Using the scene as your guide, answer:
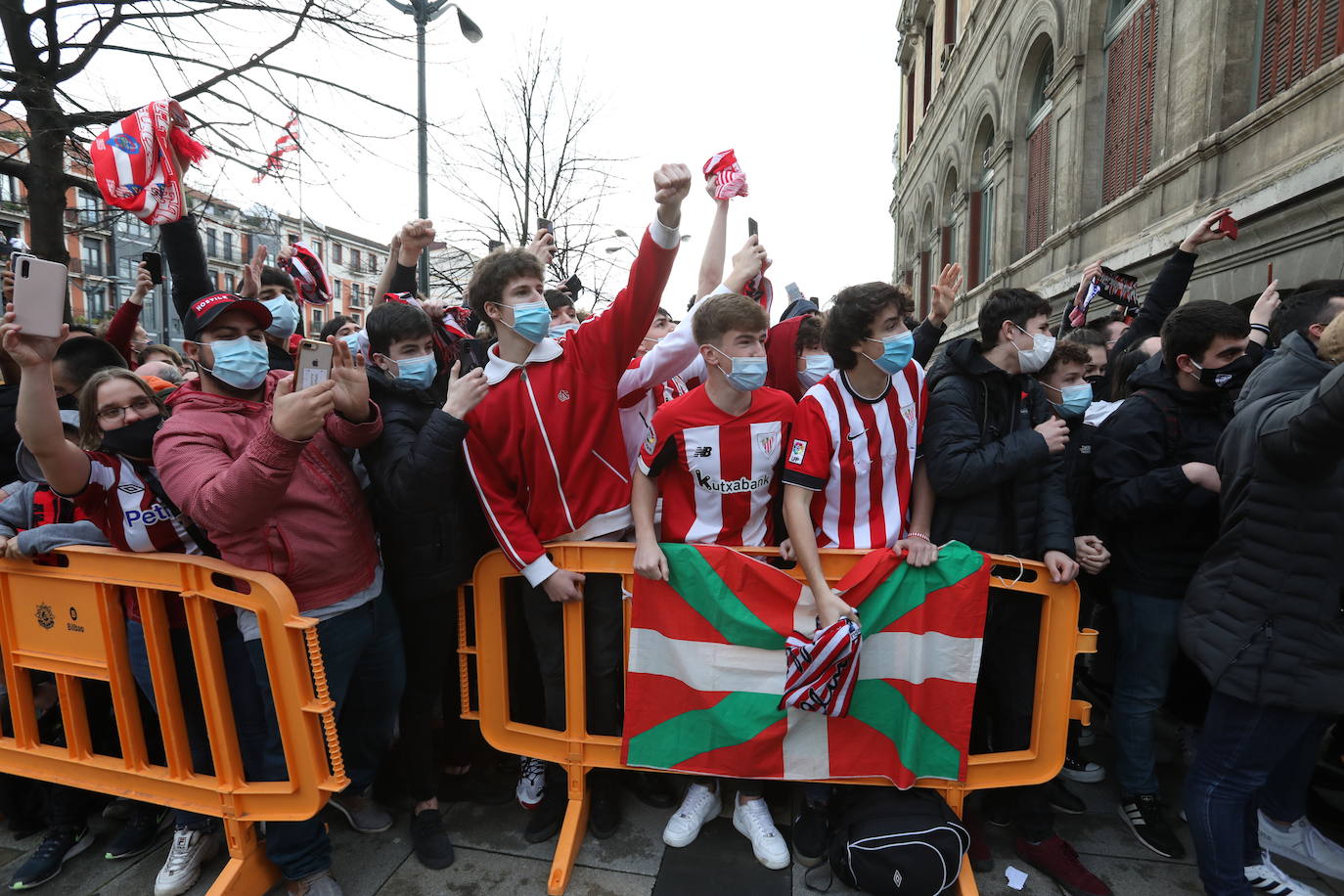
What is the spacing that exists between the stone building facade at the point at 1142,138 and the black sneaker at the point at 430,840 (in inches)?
300

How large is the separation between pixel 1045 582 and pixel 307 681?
8.93 ft

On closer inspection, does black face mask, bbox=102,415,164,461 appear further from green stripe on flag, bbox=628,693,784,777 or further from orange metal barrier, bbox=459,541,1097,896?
green stripe on flag, bbox=628,693,784,777

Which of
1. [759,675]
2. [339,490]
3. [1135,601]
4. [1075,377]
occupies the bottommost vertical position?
[759,675]

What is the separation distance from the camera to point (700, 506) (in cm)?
295

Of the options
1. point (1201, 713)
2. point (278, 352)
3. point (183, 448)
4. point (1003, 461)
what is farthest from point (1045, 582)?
point (278, 352)

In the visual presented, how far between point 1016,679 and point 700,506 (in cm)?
147

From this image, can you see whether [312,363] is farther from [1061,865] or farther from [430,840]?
[1061,865]

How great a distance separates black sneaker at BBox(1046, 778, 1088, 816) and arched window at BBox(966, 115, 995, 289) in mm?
15950

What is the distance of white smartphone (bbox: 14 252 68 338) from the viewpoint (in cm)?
204

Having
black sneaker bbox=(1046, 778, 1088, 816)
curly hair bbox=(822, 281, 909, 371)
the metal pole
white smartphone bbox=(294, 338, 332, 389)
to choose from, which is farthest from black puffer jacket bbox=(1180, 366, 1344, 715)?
the metal pole

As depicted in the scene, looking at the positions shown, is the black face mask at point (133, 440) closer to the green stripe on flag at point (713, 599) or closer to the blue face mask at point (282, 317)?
the blue face mask at point (282, 317)

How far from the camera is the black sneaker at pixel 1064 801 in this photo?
125 inches

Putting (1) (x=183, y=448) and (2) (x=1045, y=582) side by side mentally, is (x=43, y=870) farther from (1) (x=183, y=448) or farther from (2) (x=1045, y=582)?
(2) (x=1045, y=582)

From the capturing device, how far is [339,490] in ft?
8.86
